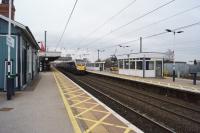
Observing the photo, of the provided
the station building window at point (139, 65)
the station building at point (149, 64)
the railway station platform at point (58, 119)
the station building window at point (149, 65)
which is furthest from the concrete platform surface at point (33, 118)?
the station building window at point (139, 65)

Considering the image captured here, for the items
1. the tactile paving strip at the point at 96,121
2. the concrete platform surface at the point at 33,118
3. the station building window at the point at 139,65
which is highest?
the station building window at the point at 139,65

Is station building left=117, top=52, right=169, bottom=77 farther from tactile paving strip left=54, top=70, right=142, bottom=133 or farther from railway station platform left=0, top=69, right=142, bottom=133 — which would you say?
tactile paving strip left=54, top=70, right=142, bottom=133

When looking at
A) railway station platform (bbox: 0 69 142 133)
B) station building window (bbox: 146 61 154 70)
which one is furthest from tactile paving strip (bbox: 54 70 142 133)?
A: station building window (bbox: 146 61 154 70)

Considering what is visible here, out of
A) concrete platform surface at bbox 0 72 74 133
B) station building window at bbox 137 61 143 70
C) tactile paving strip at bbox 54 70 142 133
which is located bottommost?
tactile paving strip at bbox 54 70 142 133

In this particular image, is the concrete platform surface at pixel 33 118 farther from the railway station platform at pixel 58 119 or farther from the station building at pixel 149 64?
the station building at pixel 149 64

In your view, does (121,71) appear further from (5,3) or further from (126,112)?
(126,112)

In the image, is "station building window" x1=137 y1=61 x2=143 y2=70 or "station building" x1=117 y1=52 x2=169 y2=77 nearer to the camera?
"station building" x1=117 y1=52 x2=169 y2=77

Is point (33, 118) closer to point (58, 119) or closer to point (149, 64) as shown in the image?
point (58, 119)

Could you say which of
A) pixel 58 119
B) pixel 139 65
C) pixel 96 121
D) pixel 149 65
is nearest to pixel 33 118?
pixel 58 119

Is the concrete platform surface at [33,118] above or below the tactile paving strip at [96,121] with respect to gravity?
above

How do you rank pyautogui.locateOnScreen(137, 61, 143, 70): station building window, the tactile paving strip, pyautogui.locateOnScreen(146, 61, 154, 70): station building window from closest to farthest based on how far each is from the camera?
the tactile paving strip → pyautogui.locateOnScreen(146, 61, 154, 70): station building window → pyautogui.locateOnScreen(137, 61, 143, 70): station building window

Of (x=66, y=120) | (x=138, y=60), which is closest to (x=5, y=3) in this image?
(x=66, y=120)

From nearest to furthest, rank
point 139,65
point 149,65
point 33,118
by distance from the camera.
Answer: point 33,118 < point 149,65 < point 139,65

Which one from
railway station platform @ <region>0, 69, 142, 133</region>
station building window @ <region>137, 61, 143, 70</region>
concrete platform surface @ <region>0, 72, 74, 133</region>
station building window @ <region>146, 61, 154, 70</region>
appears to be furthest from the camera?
station building window @ <region>137, 61, 143, 70</region>
